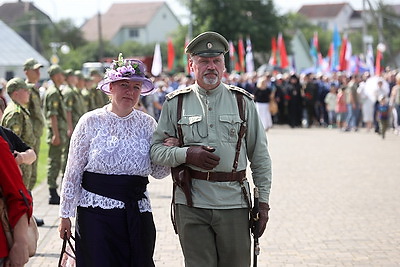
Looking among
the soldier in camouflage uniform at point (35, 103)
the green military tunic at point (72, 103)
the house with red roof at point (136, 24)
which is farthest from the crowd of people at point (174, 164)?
the house with red roof at point (136, 24)

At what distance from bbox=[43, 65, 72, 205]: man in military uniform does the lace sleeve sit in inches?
266

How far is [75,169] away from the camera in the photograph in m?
5.85

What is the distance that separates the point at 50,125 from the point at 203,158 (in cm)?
744

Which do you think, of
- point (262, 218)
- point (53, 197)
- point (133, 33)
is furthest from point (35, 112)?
point (133, 33)

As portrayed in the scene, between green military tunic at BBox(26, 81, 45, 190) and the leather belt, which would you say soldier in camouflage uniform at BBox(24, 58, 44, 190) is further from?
the leather belt

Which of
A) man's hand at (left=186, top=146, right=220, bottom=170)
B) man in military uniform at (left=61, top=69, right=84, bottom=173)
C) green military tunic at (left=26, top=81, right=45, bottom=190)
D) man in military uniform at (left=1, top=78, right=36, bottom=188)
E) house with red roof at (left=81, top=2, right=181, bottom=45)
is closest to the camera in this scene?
man's hand at (left=186, top=146, right=220, bottom=170)

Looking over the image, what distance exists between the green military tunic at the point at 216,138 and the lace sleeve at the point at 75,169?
0.45m

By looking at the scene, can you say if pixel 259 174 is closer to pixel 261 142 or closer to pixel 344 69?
pixel 261 142

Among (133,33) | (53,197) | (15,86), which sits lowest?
(53,197)

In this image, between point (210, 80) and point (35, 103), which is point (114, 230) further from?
point (35, 103)

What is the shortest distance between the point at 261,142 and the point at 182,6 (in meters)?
67.7

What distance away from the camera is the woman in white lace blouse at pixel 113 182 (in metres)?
5.77

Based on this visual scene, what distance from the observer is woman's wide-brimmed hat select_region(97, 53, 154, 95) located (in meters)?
5.90

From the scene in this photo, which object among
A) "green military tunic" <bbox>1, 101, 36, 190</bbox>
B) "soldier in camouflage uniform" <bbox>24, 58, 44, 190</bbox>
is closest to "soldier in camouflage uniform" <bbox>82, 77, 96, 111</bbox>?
"soldier in camouflage uniform" <bbox>24, 58, 44, 190</bbox>
